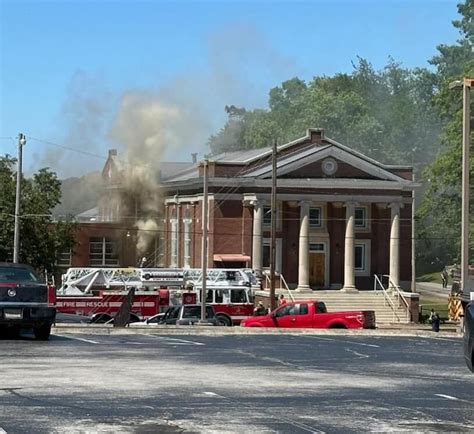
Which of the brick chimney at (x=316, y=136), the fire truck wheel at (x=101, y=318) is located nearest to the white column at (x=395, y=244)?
the brick chimney at (x=316, y=136)

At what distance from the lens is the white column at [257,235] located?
69438mm

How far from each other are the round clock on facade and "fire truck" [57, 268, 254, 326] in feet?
40.1

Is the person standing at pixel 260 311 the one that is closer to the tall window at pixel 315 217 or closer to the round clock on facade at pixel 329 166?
the tall window at pixel 315 217

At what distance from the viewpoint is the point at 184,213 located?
7494cm

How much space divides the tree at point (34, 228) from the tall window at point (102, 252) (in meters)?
12.0

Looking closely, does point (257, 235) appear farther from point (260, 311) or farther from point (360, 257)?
point (260, 311)

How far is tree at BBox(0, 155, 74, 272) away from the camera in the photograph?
64.1 meters

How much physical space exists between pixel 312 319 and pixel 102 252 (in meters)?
38.5

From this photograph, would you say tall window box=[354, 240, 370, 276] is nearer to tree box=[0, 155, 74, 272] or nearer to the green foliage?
tree box=[0, 155, 74, 272]

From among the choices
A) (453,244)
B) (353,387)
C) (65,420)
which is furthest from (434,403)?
(453,244)

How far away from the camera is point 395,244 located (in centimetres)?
7119

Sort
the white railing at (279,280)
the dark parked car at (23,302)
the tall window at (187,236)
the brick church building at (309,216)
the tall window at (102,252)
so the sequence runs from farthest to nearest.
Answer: the tall window at (102,252)
the tall window at (187,236)
the brick church building at (309,216)
the white railing at (279,280)
the dark parked car at (23,302)

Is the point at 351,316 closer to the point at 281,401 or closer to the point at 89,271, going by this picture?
the point at 89,271

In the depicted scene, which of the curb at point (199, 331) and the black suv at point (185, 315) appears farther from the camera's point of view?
the black suv at point (185, 315)
